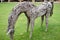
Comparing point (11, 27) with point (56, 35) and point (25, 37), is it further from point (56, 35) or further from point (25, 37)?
point (56, 35)

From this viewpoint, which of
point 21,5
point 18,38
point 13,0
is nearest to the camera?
point 21,5

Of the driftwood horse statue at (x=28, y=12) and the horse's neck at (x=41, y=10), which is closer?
the driftwood horse statue at (x=28, y=12)

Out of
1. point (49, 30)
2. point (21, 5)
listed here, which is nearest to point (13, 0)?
point (49, 30)

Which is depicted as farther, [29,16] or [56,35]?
[56,35]

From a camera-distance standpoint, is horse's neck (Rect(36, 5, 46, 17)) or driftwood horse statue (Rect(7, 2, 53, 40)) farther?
horse's neck (Rect(36, 5, 46, 17))

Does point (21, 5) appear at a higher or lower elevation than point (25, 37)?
higher

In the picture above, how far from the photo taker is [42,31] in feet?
25.9

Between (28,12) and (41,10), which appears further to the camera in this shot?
(41,10)

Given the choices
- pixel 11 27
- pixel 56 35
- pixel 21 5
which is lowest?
pixel 56 35

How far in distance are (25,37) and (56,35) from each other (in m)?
1.24

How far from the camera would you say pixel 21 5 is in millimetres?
6473

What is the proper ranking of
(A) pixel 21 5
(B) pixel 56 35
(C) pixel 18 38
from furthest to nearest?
1. (B) pixel 56 35
2. (C) pixel 18 38
3. (A) pixel 21 5

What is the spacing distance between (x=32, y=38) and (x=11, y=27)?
1.36 m

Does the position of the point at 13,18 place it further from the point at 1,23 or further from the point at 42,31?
the point at 1,23
